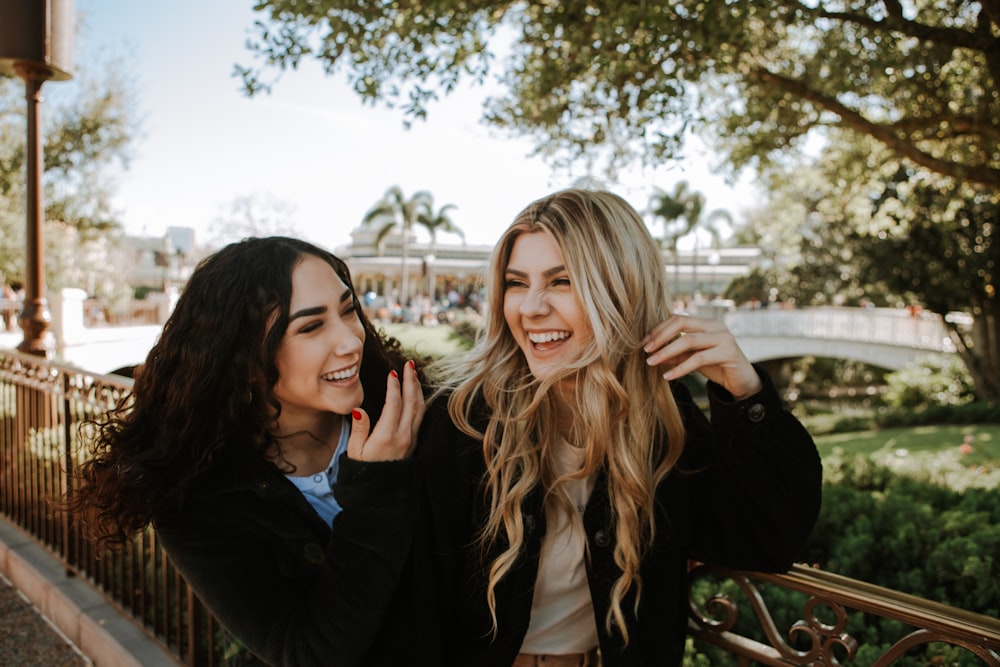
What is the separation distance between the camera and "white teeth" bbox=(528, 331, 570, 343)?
76.1 inches

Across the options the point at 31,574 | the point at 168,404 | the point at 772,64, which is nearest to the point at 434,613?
the point at 168,404

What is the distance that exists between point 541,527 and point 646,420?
0.42 metres

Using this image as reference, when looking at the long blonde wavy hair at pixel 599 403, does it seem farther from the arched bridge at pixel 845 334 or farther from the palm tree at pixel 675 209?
the palm tree at pixel 675 209

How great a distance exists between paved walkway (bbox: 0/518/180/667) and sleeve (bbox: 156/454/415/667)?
1792mm

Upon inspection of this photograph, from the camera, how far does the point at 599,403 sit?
6.33 feet

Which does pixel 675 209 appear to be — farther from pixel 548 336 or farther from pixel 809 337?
pixel 548 336

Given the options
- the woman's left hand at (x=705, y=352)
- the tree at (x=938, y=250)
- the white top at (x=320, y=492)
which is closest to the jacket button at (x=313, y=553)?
the white top at (x=320, y=492)

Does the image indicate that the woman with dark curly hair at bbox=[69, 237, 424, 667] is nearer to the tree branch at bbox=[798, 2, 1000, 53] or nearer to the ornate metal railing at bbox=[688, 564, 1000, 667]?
the ornate metal railing at bbox=[688, 564, 1000, 667]

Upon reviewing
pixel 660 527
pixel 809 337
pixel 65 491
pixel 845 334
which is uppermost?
pixel 660 527

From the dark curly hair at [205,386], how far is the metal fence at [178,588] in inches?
27.1

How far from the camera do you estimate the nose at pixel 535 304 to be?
6.24 feet

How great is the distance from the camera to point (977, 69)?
818 cm

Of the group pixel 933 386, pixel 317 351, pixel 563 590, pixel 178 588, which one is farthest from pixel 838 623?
pixel 933 386

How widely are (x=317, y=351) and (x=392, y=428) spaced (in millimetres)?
368
